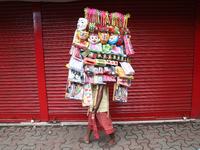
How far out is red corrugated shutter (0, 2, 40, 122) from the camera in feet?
12.5

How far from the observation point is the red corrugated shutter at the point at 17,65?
3.80 meters

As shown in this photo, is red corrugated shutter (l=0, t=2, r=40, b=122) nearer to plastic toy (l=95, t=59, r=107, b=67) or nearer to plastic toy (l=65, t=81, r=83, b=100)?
plastic toy (l=65, t=81, r=83, b=100)

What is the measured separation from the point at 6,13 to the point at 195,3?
4493 millimetres

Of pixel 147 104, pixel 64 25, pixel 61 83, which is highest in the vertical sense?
pixel 64 25

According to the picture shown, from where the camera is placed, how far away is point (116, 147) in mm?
3072

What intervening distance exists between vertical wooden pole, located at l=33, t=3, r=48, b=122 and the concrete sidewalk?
18.1 inches

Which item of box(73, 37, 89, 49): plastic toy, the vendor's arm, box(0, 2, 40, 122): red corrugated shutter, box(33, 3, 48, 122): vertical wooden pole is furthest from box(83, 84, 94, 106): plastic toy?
box(0, 2, 40, 122): red corrugated shutter

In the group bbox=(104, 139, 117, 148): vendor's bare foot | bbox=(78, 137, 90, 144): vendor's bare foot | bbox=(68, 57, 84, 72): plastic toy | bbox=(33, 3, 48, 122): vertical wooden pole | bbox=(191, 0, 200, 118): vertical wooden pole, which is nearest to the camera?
bbox=(68, 57, 84, 72): plastic toy

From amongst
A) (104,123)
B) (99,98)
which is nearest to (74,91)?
(99,98)

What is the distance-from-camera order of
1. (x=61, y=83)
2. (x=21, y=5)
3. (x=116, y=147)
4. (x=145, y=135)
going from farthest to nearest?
(x=61, y=83), (x=21, y=5), (x=145, y=135), (x=116, y=147)

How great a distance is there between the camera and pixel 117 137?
3416mm

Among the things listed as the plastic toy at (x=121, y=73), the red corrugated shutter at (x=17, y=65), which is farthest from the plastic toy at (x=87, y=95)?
the red corrugated shutter at (x=17, y=65)

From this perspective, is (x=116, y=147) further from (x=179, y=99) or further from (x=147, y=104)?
(x=179, y=99)

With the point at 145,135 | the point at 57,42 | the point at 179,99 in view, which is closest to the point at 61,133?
the point at 145,135
